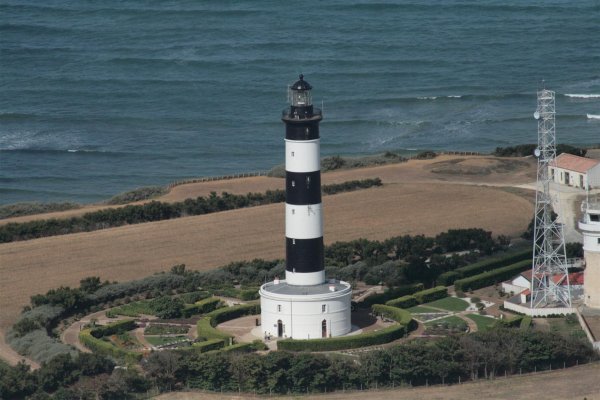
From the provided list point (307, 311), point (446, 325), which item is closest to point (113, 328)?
point (307, 311)

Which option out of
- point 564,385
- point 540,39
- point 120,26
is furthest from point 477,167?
point 120,26

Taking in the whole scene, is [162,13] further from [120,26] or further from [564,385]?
[564,385]

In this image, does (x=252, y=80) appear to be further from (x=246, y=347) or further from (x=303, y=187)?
(x=246, y=347)

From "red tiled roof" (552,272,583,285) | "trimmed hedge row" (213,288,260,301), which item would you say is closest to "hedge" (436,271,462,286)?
"red tiled roof" (552,272,583,285)

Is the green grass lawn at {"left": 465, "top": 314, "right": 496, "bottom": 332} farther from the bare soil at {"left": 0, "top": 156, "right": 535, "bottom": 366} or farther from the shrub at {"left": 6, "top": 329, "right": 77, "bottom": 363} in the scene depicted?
the shrub at {"left": 6, "top": 329, "right": 77, "bottom": 363}

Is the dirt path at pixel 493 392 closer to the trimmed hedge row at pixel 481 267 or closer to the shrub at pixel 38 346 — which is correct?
the shrub at pixel 38 346
